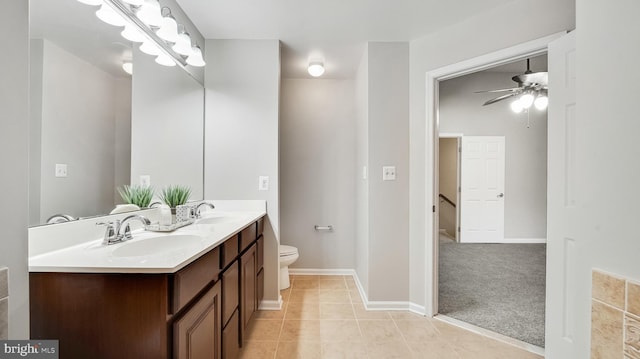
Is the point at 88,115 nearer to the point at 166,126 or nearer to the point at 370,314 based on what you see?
the point at 166,126

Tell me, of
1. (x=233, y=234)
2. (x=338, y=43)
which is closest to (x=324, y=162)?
(x=338, y=43)

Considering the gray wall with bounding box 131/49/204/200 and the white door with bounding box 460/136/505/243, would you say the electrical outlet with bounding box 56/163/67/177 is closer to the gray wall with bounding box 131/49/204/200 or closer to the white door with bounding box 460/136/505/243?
the gray wall with bounding box 131/49/204/200

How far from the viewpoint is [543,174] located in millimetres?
4426

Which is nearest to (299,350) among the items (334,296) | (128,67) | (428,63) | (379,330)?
(379,330)

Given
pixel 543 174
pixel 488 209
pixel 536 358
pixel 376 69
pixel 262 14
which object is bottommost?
pixel 536 358

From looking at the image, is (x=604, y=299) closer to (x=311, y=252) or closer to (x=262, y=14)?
(x=262, y=14)

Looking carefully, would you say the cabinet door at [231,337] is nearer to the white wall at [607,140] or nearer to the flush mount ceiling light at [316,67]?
the white wall at [607,140]

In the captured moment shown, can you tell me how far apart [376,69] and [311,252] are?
2.11 m

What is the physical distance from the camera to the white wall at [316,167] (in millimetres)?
3166

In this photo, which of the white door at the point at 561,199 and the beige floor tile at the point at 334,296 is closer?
the white door at the point at 561,199

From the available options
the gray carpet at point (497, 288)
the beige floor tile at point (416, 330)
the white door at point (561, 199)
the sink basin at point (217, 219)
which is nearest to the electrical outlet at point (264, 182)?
the sink basin at point (217, 219)

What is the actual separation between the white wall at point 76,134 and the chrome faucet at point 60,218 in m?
0.02

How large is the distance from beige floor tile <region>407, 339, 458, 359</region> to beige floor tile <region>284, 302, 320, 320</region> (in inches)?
30.1

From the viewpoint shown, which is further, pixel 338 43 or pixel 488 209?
pixel 488 209
